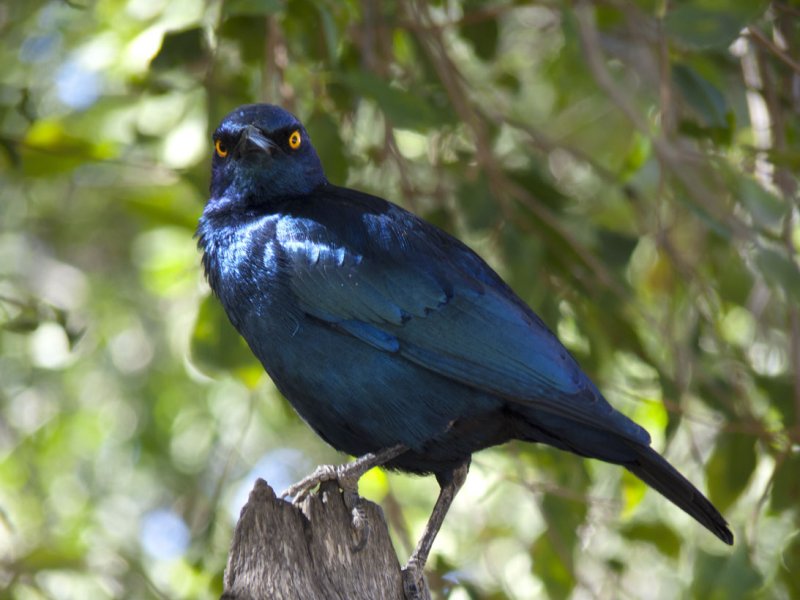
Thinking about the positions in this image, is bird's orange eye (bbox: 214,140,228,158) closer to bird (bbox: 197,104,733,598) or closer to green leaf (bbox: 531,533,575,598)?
bird (bbox: 197,104,733,598)

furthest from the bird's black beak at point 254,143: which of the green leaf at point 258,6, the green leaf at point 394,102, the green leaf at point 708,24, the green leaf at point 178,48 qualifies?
the green leaf at point 708,24

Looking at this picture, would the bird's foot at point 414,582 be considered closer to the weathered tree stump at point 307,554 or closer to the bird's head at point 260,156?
the weathered tree stump at point 307,554

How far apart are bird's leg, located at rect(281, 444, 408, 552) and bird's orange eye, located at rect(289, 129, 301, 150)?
1170mm

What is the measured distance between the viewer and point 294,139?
4.43 meters

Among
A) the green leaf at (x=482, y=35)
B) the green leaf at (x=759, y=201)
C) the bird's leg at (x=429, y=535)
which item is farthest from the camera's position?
the green leaf at (x=482, y=35)

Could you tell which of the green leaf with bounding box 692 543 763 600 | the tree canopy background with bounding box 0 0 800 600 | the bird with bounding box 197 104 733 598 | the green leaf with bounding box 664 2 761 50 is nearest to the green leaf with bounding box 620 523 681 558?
the tree canopy background with bounding box 0 0 800 600

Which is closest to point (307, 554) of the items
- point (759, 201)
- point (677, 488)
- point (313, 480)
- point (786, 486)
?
point (313, 480)

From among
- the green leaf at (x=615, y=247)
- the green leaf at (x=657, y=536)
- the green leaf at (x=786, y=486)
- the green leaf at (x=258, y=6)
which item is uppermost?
the green leaf at (x=258, y=6)

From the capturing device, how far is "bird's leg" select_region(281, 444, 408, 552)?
3.52m

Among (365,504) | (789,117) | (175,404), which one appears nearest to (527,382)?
(365,504)

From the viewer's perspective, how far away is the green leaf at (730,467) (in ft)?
16.2

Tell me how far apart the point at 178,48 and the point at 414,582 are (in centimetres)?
233

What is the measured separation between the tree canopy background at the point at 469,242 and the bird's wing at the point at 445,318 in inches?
23.4

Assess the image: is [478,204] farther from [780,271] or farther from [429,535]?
[429,535]
